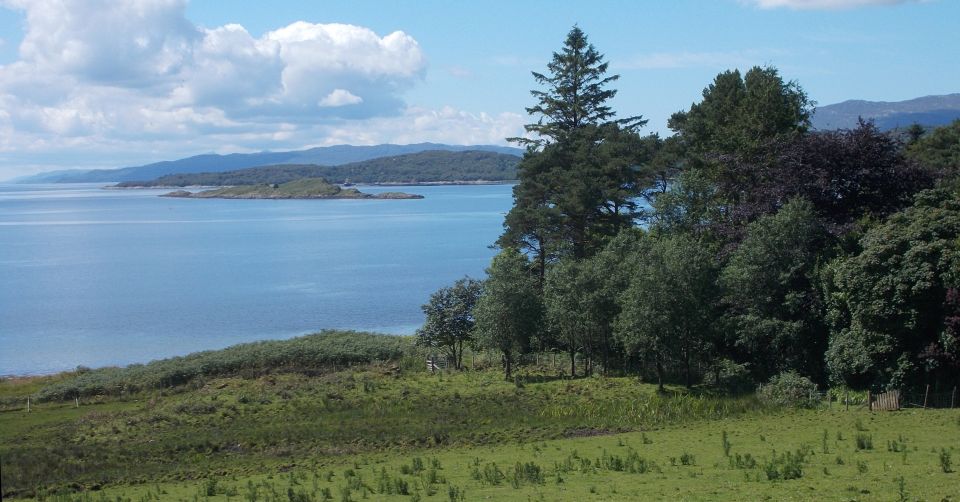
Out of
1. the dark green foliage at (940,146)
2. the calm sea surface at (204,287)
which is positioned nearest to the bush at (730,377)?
the dark green foliage at (940,146)

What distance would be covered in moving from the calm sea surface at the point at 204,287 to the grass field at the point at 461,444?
29595mm

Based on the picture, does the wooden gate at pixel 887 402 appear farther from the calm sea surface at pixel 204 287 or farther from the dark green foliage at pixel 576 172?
the calm sea surface at pixel 204 287

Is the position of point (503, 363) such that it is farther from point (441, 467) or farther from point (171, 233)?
point (171, 233)

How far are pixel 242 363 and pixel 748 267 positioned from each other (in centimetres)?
3053

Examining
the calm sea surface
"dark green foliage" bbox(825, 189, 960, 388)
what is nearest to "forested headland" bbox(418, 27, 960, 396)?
"dark green foliage" bbox(825, 189, 960, 388)

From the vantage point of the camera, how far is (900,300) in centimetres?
3309

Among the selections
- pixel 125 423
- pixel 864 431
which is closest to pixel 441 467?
pixel 864 431

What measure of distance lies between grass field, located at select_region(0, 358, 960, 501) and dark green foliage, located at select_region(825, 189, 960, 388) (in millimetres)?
2808

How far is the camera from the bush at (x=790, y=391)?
35.3m

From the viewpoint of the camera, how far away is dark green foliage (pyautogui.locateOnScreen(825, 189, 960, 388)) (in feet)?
107

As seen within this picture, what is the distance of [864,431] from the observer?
27.5 m

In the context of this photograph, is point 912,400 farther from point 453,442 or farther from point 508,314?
point 508,314

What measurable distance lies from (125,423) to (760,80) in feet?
141

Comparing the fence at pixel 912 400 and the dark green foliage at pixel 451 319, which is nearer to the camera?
the fence at pixel 912 400
